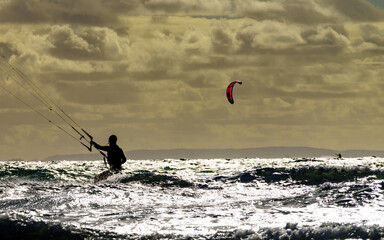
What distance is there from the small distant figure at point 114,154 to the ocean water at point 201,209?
2.54 feet

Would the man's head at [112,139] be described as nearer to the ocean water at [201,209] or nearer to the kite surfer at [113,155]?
the kite surfer at [113,155]

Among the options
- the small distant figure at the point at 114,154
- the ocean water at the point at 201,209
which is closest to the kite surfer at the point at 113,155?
the small distant figure at the point at 114,154

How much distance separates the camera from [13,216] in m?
12.0

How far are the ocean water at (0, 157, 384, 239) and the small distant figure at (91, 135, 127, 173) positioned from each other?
77 cm

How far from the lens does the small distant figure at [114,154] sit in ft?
72.7

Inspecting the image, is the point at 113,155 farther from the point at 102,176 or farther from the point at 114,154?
the point at 102,176

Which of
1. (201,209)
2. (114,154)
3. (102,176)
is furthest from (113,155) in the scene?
(201,209)

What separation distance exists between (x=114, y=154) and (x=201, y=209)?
9020mm

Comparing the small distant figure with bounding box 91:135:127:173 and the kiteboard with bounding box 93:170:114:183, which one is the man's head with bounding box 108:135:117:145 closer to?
the small distant figure with bounding box 91:135:127:173

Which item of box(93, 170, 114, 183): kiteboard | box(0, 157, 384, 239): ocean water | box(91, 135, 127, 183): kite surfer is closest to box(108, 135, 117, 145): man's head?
box(91, 135, 127, 183): kite surfer

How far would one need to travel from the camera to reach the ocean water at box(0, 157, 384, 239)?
11102mm

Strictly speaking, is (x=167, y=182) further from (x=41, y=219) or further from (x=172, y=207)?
(x=41, y=219)

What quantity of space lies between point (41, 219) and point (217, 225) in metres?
3.68

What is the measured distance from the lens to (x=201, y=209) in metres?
14.1
